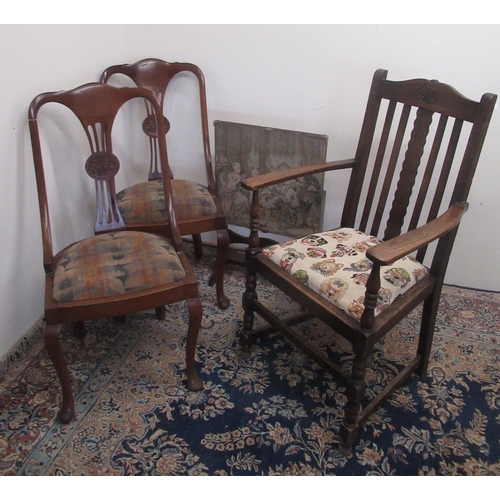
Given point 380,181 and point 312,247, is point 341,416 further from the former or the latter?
point 380,181

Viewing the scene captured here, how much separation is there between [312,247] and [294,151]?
698mm

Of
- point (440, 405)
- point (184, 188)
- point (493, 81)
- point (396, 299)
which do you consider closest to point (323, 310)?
point (396, 299)

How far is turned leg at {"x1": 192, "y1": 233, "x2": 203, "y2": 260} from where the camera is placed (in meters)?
2.46

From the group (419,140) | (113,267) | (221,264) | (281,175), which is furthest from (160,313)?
(419,140)

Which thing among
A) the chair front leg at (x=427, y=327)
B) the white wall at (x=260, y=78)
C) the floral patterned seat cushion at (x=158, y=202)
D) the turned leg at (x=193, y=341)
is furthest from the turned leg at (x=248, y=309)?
the white wall at (x=260, y=78)

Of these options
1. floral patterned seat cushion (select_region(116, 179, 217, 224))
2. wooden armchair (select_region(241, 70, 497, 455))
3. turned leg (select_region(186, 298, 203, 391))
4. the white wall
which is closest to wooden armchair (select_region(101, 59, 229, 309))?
floral patterned seat cushion (select_region(116, 179, 217, 224))

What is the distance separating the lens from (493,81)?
183cm

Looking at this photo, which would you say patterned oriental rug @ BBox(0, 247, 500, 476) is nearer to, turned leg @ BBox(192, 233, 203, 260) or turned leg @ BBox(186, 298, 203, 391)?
turned leg @ BBox(186, 298, 203, 391)

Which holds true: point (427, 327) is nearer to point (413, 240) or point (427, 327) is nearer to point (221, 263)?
point (413, 240)

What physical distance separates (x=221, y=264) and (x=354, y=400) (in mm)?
887

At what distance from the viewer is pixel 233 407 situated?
5.41 ft

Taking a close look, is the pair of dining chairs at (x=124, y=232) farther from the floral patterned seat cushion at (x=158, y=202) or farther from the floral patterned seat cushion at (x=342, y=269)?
the floral patterned seat cushion at (x=342, y=269)

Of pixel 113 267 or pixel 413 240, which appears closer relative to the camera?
pixel 413 240
